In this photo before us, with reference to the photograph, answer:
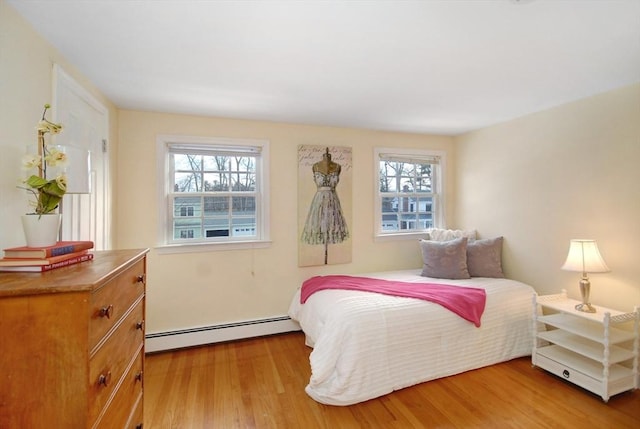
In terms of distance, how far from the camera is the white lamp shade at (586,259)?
2.25 meters

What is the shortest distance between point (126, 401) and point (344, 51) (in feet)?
6.71

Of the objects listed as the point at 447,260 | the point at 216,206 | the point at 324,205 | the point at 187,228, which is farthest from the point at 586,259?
the point at 187,228

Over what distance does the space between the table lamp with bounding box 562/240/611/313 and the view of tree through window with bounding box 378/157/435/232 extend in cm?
172

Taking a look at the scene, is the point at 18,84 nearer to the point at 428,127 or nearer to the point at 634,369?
the point at 428,127

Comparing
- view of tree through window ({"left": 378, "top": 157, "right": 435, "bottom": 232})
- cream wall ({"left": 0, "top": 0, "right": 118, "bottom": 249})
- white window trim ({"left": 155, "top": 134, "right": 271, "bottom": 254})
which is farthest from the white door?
view of tree through window ({"left": 378, "top": 157, "right": 435, "bottom": 232})

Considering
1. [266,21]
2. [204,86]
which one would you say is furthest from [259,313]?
[266,21]

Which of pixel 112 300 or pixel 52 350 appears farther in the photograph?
pixel 112 300

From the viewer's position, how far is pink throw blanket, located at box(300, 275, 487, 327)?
2432 mm

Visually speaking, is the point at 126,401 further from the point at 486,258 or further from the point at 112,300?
the point at 486,258

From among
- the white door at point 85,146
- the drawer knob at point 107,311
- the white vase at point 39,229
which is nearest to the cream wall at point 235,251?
the white door at point 85,146

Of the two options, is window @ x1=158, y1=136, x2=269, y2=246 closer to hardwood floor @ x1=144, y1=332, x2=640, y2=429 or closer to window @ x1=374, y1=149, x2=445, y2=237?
hardwood floor @ x1=144, y1=332, x2=640, y2=429

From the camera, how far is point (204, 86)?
7.47 ft

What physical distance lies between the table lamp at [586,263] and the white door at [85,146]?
3.39 metres

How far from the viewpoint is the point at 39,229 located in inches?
42.4
